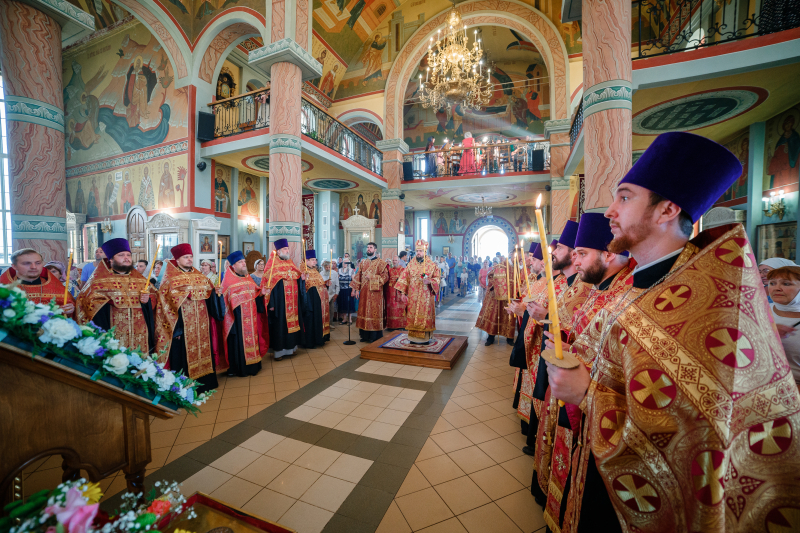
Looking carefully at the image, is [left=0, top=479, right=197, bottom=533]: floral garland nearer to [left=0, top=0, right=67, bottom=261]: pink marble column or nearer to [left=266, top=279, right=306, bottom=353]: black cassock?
[left=266, top=279, right=306, bottom=353]: black cassock

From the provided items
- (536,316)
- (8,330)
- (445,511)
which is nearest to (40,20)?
(8,330)

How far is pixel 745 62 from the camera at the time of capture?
4.50 m

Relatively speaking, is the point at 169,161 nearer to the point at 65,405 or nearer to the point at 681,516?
the point at 65,405

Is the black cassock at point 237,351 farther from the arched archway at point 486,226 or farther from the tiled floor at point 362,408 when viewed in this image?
the arched archway at point 486,226

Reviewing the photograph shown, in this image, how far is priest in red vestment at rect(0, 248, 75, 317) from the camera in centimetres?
338

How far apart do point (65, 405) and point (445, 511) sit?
2.33 meters

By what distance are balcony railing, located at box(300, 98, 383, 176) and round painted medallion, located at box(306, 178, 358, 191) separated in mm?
1140

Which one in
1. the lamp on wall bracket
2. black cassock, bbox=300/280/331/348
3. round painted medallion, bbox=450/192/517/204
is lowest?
black cassock, bbox=300/280/331/348

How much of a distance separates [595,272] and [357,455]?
8.25 feet

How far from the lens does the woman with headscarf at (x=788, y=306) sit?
1.90 meters

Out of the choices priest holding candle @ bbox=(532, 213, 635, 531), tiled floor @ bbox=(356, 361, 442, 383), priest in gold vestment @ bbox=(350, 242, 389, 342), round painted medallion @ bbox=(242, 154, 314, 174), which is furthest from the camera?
round painted medallion @ bbox=(242, 154, 314, 174)

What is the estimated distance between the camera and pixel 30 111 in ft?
16.7

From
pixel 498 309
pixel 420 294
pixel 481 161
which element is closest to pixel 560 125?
pixel 481 161

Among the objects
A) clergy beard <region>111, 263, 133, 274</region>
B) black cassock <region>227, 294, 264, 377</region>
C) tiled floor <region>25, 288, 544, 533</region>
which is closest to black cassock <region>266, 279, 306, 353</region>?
black cassock <region>227, 294, 264, 377</region>
